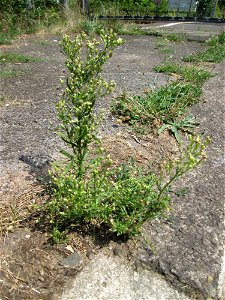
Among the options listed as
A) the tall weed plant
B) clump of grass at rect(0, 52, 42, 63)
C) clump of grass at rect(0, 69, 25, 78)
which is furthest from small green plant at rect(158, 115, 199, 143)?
clump of grass at rect(0, 52, 42, 63)

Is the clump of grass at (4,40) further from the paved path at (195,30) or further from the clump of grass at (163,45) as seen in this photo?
the paved path at (195,30)

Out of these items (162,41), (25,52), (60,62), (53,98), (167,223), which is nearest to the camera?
(167,223)

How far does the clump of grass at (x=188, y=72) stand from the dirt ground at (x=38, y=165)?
0.20 metres

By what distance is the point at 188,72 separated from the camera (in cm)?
425

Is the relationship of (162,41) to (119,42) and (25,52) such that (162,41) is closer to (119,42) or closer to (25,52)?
(25,52)

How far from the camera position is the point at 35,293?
4.67ft

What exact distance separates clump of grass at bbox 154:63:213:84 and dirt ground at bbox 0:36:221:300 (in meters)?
0.20

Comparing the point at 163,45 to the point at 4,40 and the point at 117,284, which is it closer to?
the point at 4,40

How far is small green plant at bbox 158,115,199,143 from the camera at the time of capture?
2783 millimetres

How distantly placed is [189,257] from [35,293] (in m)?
0.77

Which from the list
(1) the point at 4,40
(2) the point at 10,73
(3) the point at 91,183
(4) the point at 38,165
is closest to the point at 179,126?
(4) the point at 38,165

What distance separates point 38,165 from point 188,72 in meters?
2.81

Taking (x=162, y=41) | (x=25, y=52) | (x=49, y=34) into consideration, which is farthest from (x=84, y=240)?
(x=49, y=34)

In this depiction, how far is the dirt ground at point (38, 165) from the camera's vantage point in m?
1.50
